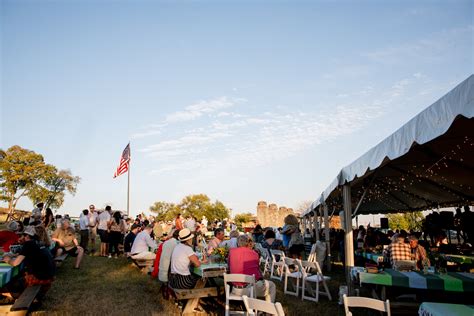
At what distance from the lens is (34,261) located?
194 inches

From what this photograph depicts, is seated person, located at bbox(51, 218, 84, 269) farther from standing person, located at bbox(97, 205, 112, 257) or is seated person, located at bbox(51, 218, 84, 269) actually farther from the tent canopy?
the tent canopy

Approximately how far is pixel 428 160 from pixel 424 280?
9.86ft

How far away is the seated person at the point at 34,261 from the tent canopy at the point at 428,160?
4842 mm

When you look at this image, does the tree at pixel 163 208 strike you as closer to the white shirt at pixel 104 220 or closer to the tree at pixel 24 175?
the tree at pixel 24 175

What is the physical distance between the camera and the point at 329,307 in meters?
5.55

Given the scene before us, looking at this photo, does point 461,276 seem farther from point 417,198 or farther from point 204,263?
point 417,198

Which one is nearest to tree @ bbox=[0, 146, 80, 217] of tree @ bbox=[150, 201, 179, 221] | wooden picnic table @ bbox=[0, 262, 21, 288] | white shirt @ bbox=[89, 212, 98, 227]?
tree @ bbox=[150, 201, 179, 221]

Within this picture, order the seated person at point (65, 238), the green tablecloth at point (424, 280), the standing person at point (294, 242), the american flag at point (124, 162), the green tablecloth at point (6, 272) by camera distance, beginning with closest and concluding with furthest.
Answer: the green tablecloth at point (6, 272), the green tablecloth at point (424, 280), the seated person at point (65, 238), the standing person at point (294, 242), the american flag at point (124, 162)

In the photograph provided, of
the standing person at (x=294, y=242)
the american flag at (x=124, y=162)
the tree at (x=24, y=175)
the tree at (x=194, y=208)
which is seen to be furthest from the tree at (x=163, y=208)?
the standing person at (x=294, y=242)

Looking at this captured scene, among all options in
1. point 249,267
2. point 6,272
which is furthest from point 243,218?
point 6,272

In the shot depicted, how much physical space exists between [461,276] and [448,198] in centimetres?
737

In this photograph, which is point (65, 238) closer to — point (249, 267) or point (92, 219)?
point (92, 219)

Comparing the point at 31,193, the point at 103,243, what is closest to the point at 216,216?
the point at 31,193

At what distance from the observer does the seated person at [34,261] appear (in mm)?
4820
